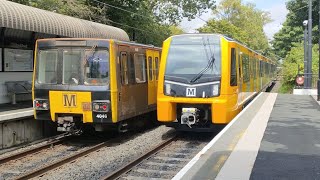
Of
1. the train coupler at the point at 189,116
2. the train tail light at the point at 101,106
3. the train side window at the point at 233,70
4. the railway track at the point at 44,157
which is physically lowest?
the railway track at the point at 44,157

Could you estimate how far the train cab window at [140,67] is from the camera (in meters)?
12.6

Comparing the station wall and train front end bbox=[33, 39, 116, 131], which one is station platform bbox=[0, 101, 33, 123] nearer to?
the station wall

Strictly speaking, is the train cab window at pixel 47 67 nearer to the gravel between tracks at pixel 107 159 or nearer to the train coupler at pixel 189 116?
the gravel between tracks at pixel 107 159

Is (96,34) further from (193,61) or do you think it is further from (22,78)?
(193,61)

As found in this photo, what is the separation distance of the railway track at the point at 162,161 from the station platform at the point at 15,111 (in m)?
3.85

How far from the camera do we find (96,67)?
35.9 ft

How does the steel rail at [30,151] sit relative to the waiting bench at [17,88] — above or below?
below

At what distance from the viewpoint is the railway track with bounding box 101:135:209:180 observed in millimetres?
8227

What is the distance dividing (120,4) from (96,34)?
1288 cm

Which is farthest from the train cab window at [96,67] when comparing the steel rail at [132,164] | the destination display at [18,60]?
the destination display at [18,60]

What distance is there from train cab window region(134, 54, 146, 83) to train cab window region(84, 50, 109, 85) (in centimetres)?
176

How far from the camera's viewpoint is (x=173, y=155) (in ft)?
32.9

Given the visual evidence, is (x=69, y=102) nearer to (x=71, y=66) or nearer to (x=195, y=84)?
(x=71, y=66)

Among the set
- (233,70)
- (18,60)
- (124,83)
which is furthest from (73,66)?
(18,60)
